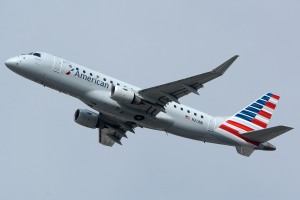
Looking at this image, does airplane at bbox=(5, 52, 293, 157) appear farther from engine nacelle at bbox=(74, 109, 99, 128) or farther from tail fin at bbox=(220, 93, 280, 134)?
tail fin at bbox=(220, 93, 280, 134)

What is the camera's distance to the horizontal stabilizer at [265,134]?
56094 mm

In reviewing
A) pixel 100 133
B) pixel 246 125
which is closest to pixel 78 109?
pixel 100 133

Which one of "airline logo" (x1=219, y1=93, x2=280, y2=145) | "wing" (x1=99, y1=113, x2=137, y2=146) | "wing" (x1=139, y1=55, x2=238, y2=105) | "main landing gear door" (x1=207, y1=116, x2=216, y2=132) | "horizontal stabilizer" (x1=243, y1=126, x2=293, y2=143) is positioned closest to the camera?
"wing" (x1=139, y1=55, x2=238, y2=105)

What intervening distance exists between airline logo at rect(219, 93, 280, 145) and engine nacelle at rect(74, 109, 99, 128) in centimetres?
1123

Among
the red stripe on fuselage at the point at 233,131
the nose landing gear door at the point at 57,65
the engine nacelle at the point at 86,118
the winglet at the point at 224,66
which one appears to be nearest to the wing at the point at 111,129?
the engine nacelle at the point at 86,118

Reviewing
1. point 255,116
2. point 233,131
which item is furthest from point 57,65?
point 255,116

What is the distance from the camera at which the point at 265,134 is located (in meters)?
58.1

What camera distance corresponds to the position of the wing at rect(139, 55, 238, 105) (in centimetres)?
5038

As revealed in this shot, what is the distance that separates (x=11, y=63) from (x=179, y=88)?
13.5 metres

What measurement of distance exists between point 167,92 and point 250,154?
11.0m

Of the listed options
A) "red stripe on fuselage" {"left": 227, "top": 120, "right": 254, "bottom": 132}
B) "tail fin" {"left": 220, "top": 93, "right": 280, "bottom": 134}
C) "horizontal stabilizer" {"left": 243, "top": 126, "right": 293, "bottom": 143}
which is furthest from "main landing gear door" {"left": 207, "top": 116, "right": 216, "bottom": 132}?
"horizontal stabilizer" {"left": 243, "top": 126, "right": 293, "bottom": 143}

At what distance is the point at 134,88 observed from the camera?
56094mm

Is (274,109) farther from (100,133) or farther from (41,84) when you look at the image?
(41,84)

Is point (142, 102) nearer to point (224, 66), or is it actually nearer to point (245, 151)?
point (224, 66)
